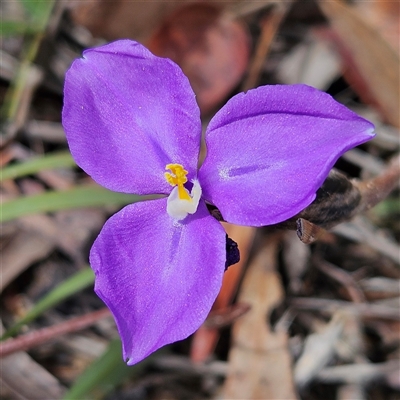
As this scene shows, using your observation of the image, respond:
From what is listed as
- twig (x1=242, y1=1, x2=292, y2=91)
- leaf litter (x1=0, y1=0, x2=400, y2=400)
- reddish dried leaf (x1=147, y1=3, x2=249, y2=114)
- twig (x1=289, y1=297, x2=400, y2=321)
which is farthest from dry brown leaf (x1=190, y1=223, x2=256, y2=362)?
twig (x1=242, y1=1, x2=292, y2=91)

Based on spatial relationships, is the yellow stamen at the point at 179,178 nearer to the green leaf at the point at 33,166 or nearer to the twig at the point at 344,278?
the green leaf at the point at 33,166

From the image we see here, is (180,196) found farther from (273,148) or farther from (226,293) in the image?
(226,293)

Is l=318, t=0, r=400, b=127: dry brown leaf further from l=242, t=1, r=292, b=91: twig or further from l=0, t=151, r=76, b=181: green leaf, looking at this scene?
l=0, t=151, r=76, b=181: green leaf

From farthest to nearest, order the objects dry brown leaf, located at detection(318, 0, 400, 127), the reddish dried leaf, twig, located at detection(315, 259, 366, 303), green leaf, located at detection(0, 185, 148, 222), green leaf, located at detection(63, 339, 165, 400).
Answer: the reddish dried leaf < dry brown leaf, located at detection(318, 0, 400, 127) < twig, located at detection(315, 259, 366, 303) < green leaf, located at detection(0, 185, 148, 222) < green leaf, located at detection(63, 339, 165, 400)

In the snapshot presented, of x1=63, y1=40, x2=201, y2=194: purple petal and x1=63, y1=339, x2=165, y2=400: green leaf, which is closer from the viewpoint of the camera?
x1=63, y1=40, x2=201, y2=194: purple petal

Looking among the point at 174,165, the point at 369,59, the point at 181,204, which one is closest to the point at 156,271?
the point at 181,204

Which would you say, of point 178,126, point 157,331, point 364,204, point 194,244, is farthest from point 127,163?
point 364,204

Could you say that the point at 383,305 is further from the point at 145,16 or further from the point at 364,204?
the point at 145,16
